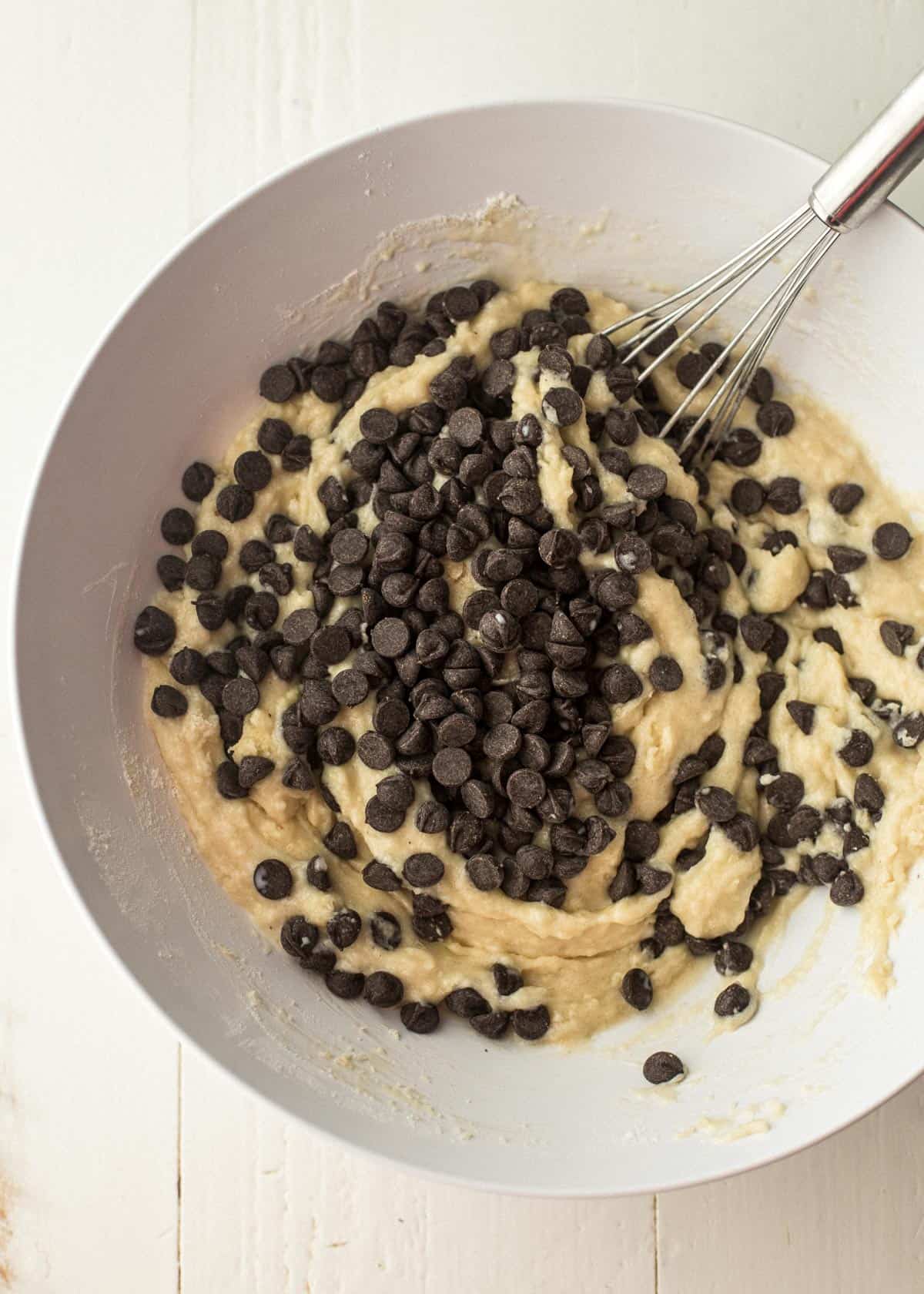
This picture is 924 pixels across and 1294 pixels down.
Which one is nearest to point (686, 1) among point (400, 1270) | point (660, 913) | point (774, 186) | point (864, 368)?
point (774, 186)

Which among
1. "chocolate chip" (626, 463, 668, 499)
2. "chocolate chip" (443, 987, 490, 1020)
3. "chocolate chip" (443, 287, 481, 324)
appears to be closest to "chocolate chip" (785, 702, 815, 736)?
"chocolate chip" (626, 463, 668, 499)

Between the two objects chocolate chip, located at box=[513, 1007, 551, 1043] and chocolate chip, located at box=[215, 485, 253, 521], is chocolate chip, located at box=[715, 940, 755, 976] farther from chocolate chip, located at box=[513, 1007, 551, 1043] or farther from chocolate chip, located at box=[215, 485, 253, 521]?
chocolate chip, located at box=[215, 485, 253, 521]

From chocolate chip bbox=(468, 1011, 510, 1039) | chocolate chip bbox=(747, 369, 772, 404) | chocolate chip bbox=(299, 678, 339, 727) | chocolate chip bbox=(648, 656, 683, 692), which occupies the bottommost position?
chocolate chip bbox=(468, 1011, 510, 1039)

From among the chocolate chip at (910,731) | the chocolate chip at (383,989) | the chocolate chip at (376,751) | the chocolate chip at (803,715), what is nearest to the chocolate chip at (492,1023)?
the chocolate chip at (383,989)

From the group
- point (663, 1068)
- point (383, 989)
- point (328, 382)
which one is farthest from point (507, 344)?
point (663, 1068)

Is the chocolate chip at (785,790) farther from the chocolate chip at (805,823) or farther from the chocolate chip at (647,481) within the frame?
the chocolate chip at (647,481)

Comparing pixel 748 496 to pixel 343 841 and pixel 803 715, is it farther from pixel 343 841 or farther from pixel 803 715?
pixel 343 841
